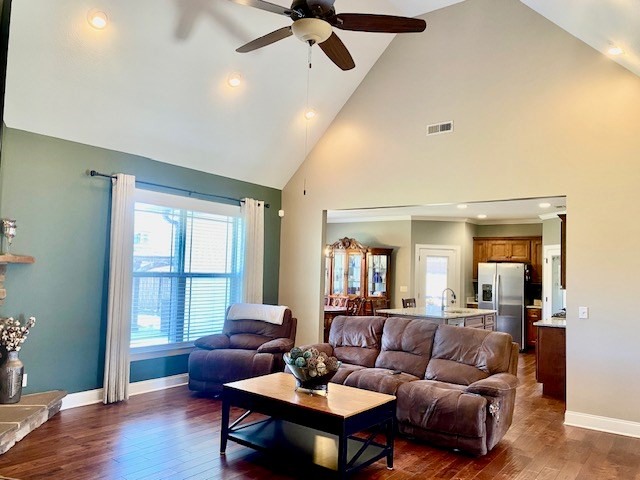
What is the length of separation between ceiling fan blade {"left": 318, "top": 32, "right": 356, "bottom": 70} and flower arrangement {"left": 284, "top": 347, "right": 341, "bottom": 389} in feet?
7.84

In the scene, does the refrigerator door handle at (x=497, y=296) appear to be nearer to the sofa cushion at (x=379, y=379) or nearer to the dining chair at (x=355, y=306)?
the dining chair at (x=355, y=306)

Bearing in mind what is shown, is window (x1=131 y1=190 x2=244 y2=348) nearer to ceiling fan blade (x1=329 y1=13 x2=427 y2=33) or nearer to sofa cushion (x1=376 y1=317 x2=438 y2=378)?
sofa cushion (x1=376 y1=317 x2=438 y2=378)

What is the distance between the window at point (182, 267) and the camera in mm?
5551

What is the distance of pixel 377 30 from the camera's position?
3.52 m

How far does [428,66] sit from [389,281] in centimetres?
500

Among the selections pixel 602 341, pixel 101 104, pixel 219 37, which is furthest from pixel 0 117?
pixel 602 341

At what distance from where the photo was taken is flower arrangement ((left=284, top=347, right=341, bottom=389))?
3.54 meters

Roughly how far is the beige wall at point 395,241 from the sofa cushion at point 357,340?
424 cm

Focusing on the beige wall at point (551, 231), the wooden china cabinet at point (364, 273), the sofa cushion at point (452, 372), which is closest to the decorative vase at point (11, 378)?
the sofa cushion at point (452, 372)

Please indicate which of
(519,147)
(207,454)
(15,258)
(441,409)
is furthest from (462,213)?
(15,258)

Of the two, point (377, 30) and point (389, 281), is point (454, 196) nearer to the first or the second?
point (377, 30)

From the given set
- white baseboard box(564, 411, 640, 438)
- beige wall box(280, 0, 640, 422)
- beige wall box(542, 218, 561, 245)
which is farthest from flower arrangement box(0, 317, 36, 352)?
beige wall box(542, 218, 561, 245)

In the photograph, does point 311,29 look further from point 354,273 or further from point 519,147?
point 354,273

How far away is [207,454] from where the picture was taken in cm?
373
